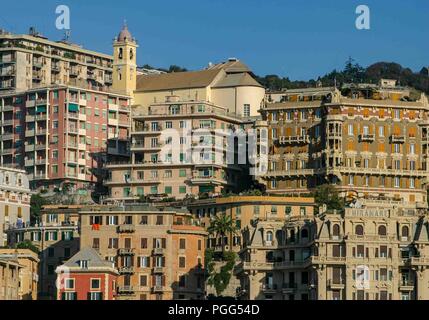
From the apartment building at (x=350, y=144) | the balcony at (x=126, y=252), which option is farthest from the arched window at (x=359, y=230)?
the apartment building at (x=350, y=144)

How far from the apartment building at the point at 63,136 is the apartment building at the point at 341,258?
4783cm

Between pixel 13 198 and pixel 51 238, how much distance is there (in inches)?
647

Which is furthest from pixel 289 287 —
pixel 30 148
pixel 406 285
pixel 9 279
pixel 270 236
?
pixel 30 148

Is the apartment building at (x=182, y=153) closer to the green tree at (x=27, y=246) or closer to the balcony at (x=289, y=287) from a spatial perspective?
the green tree at (x=27, y=246)

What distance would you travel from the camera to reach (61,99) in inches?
7608

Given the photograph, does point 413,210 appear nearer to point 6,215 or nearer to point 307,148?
point 307,148

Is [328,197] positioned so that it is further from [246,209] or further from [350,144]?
[350,144]

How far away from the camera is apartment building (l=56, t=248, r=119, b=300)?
5418 inches

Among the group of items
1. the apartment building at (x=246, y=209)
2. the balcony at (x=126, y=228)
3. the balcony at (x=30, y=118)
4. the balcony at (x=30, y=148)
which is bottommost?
the balcony at (x=126, y=228)

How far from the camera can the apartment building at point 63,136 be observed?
19175 centimetres

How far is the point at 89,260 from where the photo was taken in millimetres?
140375

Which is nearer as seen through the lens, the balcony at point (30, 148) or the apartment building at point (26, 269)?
the apartment building at point (26, 269)
